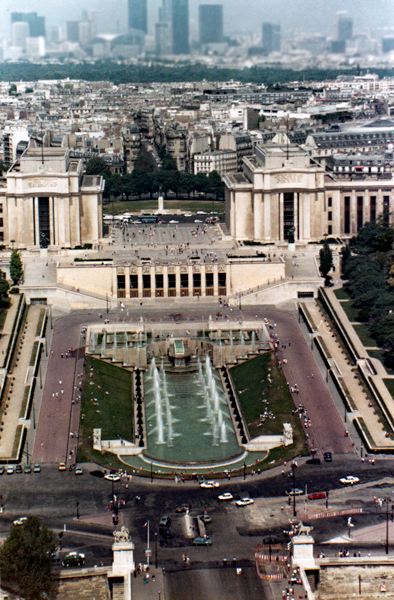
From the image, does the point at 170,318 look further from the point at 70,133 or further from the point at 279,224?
the point at 70,133

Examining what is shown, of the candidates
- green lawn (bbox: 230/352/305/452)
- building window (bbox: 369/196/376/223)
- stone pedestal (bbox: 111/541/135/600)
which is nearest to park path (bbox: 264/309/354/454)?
green lawn (bbox: 230/352/305/452)

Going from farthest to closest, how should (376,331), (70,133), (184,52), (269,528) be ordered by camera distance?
(70,133) < (184,52) < (376,331) < (269,528)

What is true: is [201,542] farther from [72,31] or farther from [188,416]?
[72,31]

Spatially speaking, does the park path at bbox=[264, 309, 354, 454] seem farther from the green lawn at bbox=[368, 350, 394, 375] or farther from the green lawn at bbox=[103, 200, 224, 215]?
the green lawn at bbox=[103, 200, 224, 215]

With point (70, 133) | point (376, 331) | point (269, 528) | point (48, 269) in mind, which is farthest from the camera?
point (70, 133)

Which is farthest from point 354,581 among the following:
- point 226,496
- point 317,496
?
point 226,496

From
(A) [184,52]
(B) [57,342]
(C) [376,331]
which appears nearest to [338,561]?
(C) [376,331]

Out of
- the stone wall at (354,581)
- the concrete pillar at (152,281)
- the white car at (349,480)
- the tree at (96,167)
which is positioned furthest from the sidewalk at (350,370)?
the tree at (96,167)
